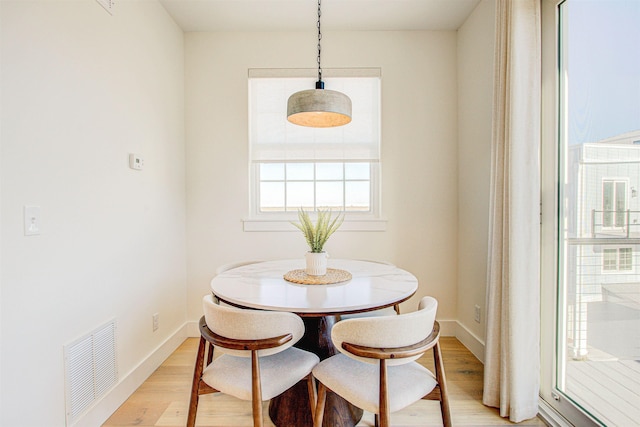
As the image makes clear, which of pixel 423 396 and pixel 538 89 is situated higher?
pixel 538 89

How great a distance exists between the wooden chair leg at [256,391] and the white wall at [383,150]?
1.70 meters

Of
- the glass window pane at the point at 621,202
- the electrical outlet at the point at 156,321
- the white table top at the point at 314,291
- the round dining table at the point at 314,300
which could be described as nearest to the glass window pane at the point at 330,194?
the white table top at the point at 314,291

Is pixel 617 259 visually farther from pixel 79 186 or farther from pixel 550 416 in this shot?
pixel 79 186

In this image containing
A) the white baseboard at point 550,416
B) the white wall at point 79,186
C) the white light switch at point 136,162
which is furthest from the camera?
the white light switch at point 136,162

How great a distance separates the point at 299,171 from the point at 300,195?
0.75ft

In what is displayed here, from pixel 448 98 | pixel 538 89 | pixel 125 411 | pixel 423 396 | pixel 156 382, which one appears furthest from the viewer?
pixel 448 98

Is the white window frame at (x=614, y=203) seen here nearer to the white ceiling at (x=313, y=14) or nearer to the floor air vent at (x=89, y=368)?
the white ceiling at (x=313, y=14)

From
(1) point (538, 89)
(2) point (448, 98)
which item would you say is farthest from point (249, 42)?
(1) point (538, 89)

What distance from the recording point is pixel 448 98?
2906 mm

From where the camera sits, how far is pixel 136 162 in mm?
2168


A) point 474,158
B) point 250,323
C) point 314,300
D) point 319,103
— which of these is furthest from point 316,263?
point 474,158

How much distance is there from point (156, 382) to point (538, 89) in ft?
9.94

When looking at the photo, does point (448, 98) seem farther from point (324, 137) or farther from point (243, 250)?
point (243, 250)

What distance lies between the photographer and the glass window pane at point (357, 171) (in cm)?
301
